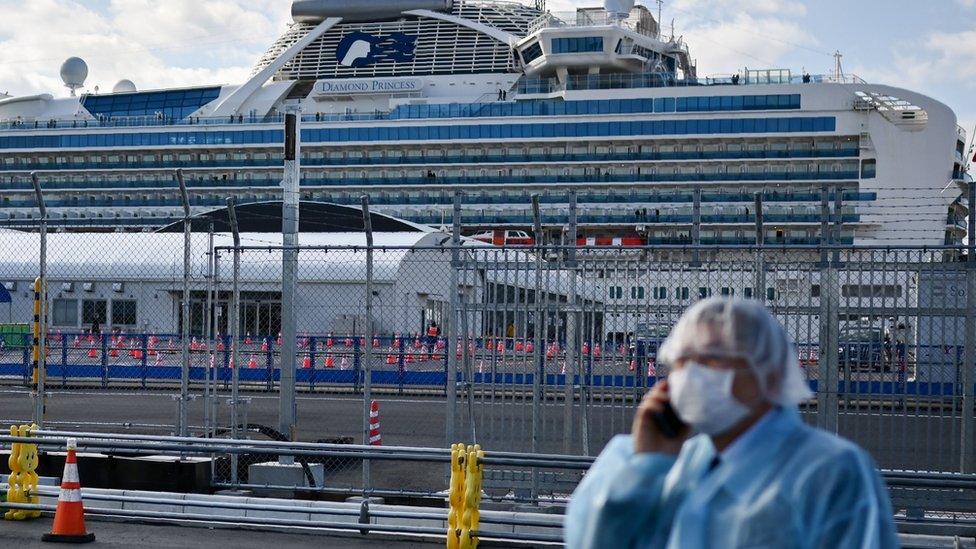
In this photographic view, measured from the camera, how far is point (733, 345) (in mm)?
2484

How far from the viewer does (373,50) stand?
70062mm

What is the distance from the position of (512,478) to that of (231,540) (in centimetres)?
226

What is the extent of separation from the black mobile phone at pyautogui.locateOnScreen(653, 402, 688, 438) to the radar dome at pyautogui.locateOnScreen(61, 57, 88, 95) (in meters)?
73.5

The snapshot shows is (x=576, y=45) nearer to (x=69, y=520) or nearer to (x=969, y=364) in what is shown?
(x=969, y=364)

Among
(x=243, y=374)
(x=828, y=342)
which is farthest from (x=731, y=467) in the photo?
Answer: (x=243, y=374)

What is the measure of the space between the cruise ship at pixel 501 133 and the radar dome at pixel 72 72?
0.35 ft

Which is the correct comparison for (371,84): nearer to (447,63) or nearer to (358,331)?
(447,63)

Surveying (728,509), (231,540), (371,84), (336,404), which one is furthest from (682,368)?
(371,84)

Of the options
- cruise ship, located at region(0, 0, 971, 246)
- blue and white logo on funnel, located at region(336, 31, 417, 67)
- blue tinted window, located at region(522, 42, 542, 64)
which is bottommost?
cruise ship, located at region(0, 0, 971, 246)

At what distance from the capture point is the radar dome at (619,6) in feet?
214

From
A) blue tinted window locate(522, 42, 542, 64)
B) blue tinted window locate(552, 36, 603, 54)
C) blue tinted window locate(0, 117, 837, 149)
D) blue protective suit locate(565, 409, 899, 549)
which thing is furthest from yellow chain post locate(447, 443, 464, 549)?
blue tinted window locate(522, 42, 542, 64)

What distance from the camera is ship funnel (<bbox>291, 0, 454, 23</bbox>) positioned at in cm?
7006

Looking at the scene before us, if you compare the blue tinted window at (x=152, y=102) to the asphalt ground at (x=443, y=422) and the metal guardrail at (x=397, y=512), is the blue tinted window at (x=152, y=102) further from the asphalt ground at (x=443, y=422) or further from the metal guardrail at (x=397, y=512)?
the metal guardrail at (x=397, y=512)

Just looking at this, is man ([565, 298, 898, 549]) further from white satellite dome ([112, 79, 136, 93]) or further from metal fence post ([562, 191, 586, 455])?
white satellite dome ([112, 79, 136, 93])
